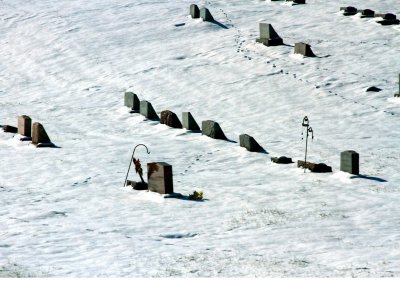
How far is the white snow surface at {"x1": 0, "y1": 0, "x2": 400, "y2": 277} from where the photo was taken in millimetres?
17625

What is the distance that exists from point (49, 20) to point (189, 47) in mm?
8436

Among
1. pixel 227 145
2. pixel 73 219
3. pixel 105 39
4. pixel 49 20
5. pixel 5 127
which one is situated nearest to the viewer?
pixel 73 219

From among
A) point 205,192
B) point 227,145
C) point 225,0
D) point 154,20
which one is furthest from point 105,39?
point 205,192

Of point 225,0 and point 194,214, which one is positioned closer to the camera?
point 194,214

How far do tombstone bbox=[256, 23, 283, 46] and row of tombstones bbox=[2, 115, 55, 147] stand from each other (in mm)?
10638

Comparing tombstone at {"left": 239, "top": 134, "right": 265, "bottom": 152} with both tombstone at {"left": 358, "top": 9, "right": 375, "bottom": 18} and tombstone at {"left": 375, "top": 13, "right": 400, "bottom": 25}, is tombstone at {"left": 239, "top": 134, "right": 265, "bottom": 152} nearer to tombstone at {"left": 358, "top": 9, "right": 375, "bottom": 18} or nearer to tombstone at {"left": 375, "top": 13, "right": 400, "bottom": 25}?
tombstone at {"left": 375, "top": 13, "right": 400, "bottom": 25}

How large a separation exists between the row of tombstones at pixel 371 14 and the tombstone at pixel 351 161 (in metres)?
15.8

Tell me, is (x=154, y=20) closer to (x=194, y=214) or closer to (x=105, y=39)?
(x=105, y=39)

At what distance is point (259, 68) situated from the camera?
115 ft

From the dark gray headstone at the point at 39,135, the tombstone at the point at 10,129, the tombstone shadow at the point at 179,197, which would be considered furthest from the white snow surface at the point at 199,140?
the tombstone at the point at 10,129

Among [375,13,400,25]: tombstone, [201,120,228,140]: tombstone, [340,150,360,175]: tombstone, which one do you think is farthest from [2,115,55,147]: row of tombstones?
[375,13,400,25]: tombstone

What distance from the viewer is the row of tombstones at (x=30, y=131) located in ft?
92.1

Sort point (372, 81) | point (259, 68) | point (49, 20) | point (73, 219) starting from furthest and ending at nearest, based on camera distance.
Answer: point (49, 20), point (259, 68), point (372, 81), point (73, 219)

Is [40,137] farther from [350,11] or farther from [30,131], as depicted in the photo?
[350,11]
